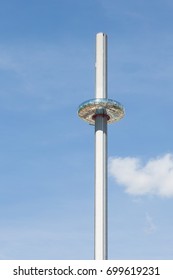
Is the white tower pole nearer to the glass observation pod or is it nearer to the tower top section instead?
the tower top section

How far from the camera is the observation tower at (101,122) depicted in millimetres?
60312

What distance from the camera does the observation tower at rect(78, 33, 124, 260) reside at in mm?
60312

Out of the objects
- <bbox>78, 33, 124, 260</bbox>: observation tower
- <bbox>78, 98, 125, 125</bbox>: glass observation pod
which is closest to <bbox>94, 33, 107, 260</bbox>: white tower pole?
<bbox>78, 33, 124, 260</bbox>: observation tower

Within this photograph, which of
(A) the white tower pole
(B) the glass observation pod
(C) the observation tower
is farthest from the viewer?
(B) the glass observation pod

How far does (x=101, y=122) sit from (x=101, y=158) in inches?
223

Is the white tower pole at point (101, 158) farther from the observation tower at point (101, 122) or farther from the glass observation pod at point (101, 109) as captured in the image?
the glass observation pod at point (101, 109)

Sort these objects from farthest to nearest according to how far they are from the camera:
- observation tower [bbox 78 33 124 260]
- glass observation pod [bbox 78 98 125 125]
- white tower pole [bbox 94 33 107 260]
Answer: glass observation pod [bbox 78 98 125 125] → observation tower [bbox 78 33 124 260] → white tower pole [bbox 94 33 107 260]

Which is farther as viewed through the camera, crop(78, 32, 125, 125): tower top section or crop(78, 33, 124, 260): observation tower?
crop(78, 32, 125, 125): tower top section

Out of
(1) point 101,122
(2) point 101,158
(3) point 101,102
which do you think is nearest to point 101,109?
(3) point 101,102

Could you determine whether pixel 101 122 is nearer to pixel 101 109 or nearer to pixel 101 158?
pixel 101 109
